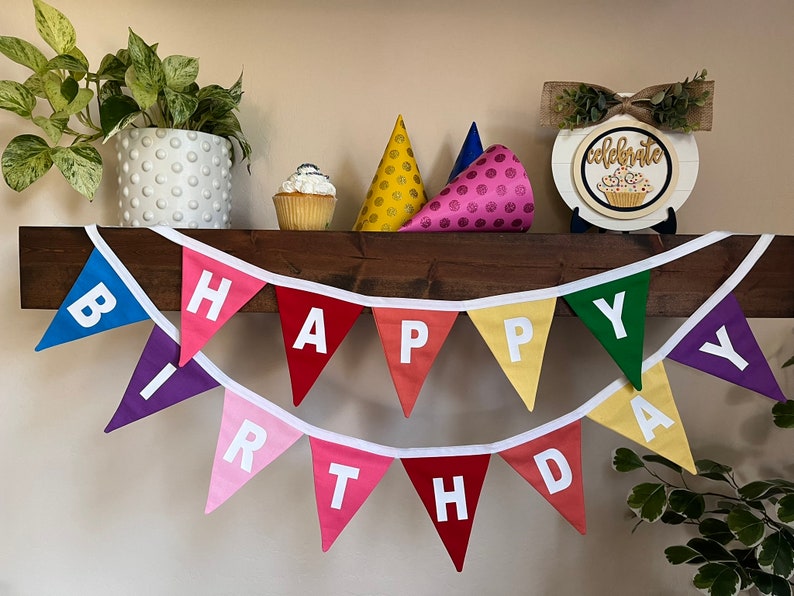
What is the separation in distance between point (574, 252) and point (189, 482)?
0.88 meters

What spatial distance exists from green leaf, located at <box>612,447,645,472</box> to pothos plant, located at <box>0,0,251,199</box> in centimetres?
91

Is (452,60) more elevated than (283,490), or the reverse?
(452,60)

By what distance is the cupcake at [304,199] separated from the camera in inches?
40.9

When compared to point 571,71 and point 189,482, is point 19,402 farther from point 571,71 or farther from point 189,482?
point 571,71

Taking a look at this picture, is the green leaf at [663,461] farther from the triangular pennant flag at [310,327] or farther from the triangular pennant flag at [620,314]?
the triangular pennant flag at [310,327]

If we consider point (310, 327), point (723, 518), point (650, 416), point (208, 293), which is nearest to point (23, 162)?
point (208, 293)

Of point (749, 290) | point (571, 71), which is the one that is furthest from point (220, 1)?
point (749, 290)

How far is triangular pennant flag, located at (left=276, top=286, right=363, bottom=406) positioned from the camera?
978 millimetres

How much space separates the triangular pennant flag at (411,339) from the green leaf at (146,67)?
1.73 ft

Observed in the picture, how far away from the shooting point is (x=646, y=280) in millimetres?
1000

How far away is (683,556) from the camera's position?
112cm

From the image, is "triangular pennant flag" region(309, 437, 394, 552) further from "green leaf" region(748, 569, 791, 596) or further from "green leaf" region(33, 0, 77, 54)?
"green leaf" region(33, 0, 77, 54)

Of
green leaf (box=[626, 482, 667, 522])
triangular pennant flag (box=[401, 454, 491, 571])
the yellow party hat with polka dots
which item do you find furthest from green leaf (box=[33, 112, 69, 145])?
green leaf (box=[626, 482, 667, 522])

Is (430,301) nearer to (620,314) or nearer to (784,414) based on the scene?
(620,314)
